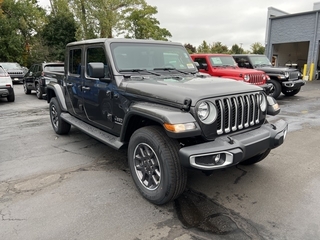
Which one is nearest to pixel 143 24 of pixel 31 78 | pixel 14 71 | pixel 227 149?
pixel 14 71

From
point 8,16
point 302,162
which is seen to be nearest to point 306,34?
point 302,162

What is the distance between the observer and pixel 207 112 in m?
2.77

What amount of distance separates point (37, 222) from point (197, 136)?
6.13 feet

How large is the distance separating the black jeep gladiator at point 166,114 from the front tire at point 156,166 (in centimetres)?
1

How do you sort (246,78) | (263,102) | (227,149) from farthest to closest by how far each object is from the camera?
(246,78) < (263,102) < (227,149)

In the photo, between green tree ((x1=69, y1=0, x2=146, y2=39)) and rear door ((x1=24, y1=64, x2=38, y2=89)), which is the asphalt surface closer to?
rear door ((x1=24, y1=64, x2=38, y2=89))

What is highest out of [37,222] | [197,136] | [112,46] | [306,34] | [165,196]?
[306,34]

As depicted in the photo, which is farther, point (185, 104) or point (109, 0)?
point (109, 0)

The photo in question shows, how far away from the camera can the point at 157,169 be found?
299 centimetres

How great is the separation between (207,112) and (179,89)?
0.41 meters

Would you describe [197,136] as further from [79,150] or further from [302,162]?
[79,150]

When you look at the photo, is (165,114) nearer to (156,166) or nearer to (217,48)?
(156,166)

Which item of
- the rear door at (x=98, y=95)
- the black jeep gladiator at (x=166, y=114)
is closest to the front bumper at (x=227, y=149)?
the black jeep gladiator at (x=166, y=114)

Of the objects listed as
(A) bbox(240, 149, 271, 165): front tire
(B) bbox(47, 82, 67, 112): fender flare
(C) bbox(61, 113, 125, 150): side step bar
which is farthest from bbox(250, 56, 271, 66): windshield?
(C) bbox(61, 113, 125, 150): side step bar
